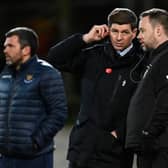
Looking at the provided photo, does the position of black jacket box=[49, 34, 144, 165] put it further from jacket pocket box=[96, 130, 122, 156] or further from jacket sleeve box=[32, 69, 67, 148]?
jacket sleeve box=[32, 69, 67, 148]

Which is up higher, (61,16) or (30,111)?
(30,111)

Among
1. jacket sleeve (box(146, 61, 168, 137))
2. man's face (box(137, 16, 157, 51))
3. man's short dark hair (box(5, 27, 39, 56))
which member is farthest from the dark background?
jacket sleeve (box(146, 61, 168, 137))

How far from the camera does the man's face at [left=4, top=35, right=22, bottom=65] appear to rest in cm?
697

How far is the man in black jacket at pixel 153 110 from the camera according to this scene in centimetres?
604

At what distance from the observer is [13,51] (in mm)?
7004

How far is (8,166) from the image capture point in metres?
6.91

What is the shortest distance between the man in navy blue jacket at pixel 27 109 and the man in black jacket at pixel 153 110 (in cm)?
86

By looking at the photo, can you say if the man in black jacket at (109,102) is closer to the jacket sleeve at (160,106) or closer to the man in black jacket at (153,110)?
the man in black jacket at (153,110)

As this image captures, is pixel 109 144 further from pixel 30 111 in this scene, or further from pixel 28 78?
pixel 28 78

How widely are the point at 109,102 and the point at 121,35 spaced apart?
0.55m

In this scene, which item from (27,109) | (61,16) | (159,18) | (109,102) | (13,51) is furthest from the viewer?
(61,16)

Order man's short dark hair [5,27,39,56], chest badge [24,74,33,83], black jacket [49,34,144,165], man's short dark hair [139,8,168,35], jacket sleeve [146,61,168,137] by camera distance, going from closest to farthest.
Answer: jacket sleeve [146,61,168,137]
man's short dark hair [139,8,168,35]
black jacket [49,34,144,165]
chest badge [24,74,33,83]
man's short dark hair [5,27,39,56]

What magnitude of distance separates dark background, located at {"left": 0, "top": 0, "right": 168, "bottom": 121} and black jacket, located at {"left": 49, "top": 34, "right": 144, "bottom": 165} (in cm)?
1208

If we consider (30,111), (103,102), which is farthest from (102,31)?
(30,111)
